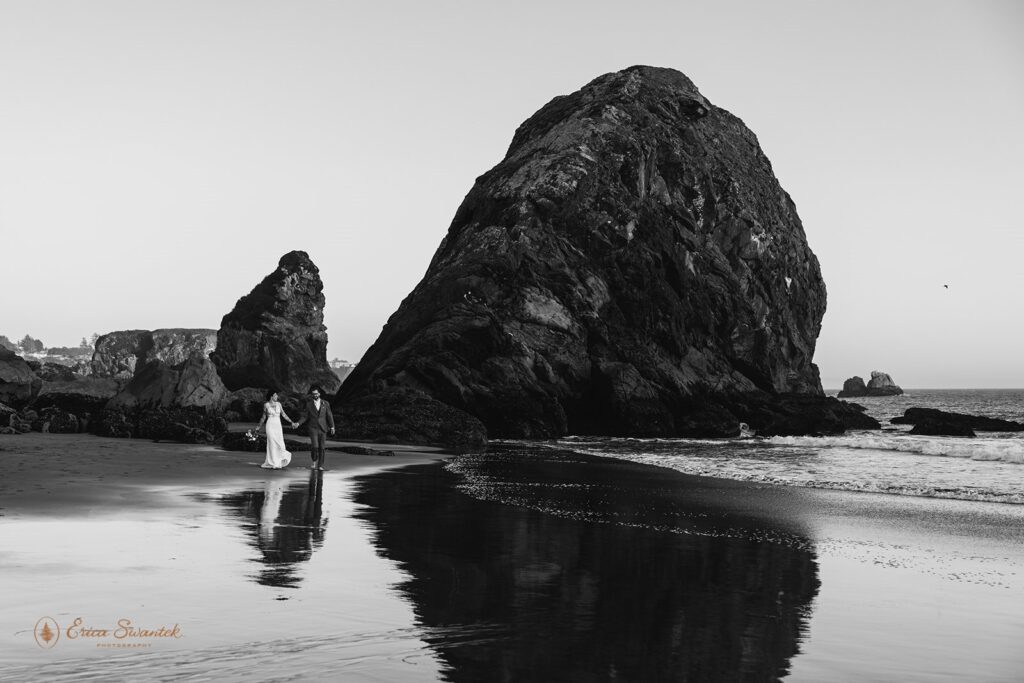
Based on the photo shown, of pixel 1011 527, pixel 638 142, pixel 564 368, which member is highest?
pixel 638 142

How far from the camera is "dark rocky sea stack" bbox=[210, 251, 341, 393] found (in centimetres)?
9144

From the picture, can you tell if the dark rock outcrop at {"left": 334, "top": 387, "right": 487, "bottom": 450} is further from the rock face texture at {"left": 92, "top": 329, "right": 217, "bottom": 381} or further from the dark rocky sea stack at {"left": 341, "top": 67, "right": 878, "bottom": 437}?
the rock face texture at {"left": 92, "top": 329, "right": 217, "bottom": 381}

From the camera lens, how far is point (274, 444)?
64.0 ft

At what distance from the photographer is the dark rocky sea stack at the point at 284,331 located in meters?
91.4

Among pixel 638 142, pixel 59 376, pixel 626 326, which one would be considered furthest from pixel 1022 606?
pixel 59 376

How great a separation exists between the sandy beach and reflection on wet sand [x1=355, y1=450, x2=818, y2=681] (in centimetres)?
4

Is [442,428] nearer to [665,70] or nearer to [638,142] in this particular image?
[638,142]

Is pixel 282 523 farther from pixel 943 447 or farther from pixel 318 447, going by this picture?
pixel 943 447

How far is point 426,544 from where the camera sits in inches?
407

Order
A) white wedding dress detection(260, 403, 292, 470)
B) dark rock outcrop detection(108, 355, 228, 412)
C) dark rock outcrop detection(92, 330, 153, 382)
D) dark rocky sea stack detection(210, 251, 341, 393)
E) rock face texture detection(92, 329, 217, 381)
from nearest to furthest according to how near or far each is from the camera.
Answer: white wedding dress detection(260, 403, 292, 470) → dark rock outcrop detection(108, 355, 228, 412) → dark rocky sea stack detection(210, 251, 341, 393) → rock face texture detection(92, 329, 217, 381) → dark rock outcrop detection(92, 330, 153, 382)

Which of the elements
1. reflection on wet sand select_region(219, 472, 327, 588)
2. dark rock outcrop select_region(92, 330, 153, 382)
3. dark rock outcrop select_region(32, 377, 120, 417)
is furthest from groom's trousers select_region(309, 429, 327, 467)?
dark rock outcrop select_region(92, 330, 153, 382)

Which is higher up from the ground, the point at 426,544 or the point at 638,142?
the point at 638,142

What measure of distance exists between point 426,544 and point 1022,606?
6.22 m

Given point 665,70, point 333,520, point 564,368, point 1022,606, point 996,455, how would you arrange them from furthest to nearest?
point 665,70 < point 564,368 < point 996,455 < point 333,520 < point 1022,606
